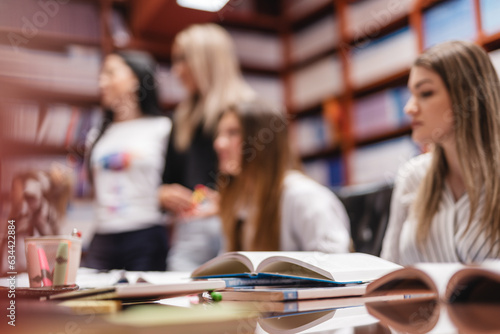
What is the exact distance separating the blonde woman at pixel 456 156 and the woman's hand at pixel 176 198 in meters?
0.90

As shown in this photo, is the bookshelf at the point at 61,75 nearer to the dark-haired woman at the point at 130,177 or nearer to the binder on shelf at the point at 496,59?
the dark-haired woman at the point at 130,177

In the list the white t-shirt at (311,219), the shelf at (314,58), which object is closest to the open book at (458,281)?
the white t-shirt at (311,219)

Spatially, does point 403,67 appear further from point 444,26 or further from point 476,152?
point 476,152

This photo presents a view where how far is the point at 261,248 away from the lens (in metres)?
1.46

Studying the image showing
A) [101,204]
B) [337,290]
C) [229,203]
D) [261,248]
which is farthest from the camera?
[101,204]

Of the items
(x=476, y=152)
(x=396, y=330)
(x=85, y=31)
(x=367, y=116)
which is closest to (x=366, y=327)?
(x=396, y=330)

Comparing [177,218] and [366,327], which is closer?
[366,327]

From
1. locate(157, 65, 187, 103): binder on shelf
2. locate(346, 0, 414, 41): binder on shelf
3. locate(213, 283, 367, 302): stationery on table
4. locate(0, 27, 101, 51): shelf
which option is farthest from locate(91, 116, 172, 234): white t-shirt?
locate(346, 0, 414, 41): binder on shelf

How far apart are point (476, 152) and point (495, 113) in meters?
0.09

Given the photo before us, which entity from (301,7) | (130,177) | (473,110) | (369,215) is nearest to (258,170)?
(369,215)

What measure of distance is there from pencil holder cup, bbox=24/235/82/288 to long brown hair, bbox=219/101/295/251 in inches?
30.1

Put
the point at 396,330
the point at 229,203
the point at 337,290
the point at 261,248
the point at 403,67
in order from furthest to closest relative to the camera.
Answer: the point at 403,67
the point at 229,203
the point at 261,248
the point at 337,290
the point at 396,330

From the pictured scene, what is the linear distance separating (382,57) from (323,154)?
84 centimetres

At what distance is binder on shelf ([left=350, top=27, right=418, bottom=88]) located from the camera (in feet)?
9.45
